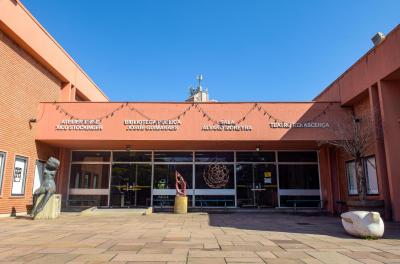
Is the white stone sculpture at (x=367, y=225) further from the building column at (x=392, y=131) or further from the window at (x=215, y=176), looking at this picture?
the window at (x=215, y=176)

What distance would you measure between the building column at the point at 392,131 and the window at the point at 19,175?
12160 millimetres

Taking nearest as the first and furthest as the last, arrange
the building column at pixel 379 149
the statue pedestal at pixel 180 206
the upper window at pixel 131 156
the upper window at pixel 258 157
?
the building column at pixel 379 149, the statue pedestal at pixel 180 206, the upper window at pixel 258 157, the upper window at pixel 131 156

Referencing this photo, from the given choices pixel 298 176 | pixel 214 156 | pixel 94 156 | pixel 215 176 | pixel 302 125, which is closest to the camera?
pixel 302 125

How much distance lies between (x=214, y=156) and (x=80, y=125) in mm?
5864

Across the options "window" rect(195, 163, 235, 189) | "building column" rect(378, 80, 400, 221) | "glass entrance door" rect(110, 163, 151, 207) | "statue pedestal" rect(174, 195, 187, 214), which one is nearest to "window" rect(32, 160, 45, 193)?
"glass entrance door" rect(110, 163, 151, 207)

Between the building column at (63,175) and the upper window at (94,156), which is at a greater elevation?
the upper window at (94,156)

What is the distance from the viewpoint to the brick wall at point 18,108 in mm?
11508

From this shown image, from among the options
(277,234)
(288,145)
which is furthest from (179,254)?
(288,145)

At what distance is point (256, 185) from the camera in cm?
1587

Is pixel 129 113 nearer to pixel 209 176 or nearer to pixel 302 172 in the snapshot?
pixel 209 176

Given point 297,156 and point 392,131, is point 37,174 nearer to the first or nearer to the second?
point 297,156

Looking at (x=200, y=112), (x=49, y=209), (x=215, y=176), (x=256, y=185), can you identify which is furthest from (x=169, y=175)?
(x=49, y=209)

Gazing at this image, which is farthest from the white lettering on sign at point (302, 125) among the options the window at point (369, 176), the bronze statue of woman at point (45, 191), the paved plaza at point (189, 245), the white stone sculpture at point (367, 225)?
the bronze statue of woman at point (45, 191)

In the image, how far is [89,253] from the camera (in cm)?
566
